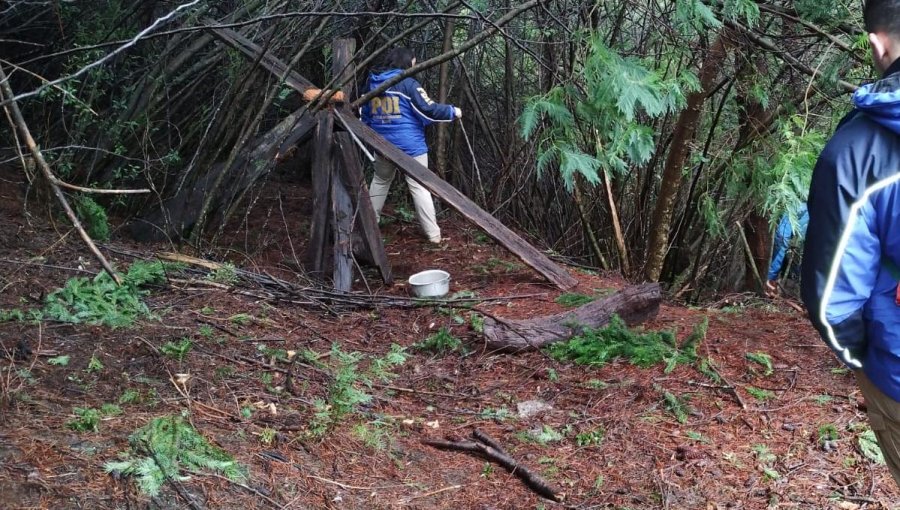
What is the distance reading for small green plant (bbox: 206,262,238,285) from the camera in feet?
17.7

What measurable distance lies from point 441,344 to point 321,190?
198 cm

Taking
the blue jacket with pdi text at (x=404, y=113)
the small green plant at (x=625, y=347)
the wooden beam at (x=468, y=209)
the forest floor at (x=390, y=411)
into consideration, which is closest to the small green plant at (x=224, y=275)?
the forest floor at (x=390, y=411)

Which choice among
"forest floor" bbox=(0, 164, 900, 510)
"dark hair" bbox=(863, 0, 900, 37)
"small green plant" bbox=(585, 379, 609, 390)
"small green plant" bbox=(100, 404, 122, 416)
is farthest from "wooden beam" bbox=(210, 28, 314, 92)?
"dark hair" bbox=(863, 0, 900, 37)

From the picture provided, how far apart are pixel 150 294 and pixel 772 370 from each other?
3.96m

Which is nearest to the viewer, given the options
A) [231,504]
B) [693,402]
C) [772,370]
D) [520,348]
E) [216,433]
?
[231,504]

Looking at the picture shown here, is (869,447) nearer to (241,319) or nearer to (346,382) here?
(346,382)

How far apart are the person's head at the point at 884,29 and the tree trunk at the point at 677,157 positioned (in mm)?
3525

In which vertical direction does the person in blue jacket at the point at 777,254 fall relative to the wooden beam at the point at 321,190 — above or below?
below

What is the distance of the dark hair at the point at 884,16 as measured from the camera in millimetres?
2016

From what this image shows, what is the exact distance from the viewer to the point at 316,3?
21.3 ft

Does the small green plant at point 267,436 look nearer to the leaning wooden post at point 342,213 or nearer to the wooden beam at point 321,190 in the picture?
the leaning wooden post at point 342,213

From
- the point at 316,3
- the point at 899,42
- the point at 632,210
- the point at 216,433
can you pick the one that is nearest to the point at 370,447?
the point at 216,433

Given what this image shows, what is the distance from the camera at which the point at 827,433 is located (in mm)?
3807

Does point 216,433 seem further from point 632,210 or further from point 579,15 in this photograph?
Answer: point 632,210
